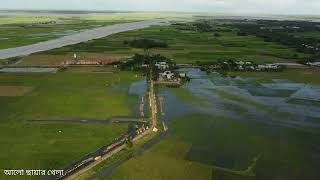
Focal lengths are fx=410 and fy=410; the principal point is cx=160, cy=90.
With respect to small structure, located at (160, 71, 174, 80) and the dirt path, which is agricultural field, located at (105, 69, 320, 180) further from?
small structure, located at (160, 71, 174, 80)

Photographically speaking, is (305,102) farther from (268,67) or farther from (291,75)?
(268,67)

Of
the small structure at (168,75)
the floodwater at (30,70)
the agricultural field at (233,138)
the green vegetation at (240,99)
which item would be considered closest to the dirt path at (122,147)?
the agricultural field at (233,138)

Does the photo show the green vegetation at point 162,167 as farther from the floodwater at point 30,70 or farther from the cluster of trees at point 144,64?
the floodwater at point 30,70

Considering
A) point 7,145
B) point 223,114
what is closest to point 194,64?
point 223,114

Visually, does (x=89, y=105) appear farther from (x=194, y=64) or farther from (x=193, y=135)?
(x=194, y=64)

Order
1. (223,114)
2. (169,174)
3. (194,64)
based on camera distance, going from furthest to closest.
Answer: (194,64), (223,114), (169,174)

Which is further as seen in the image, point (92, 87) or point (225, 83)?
point (225, 83)

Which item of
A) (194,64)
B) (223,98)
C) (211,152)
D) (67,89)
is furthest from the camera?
(194,64)
